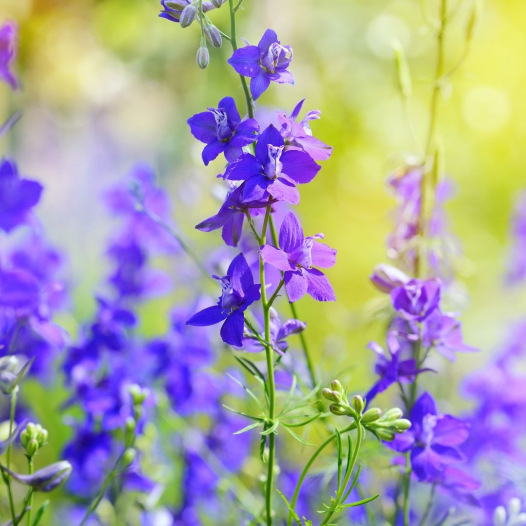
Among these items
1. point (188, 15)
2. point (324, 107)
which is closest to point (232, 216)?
point (188, 15)

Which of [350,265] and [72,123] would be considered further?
[72,123]

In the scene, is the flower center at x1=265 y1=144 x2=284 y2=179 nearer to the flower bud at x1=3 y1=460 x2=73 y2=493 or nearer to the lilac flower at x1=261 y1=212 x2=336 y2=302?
the lilac flower at x1=261 y1=212 x2=336 y2=302

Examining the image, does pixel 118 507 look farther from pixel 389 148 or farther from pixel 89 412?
pixel 389 148

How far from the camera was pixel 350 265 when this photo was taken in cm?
214

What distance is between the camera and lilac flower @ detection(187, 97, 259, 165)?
0.54 metres

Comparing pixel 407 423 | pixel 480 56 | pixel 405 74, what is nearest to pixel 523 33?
pixel 480 56

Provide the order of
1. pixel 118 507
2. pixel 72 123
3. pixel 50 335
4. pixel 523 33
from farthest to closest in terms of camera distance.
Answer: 1. pixel 523 33
2. pixel 72 123
3. pixel 118 507
4. pixel 50 335

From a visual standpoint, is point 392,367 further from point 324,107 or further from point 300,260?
point 324,107

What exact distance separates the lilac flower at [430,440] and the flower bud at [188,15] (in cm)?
36

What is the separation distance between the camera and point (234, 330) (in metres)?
0.53

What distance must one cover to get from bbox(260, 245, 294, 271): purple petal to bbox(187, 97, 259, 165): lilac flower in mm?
79

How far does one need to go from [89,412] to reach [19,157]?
1.49 metres

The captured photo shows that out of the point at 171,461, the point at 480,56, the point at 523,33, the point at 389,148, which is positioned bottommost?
the point at 171,461

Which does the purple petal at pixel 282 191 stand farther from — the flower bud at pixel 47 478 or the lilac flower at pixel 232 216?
the flower bud at pixel 47 478
